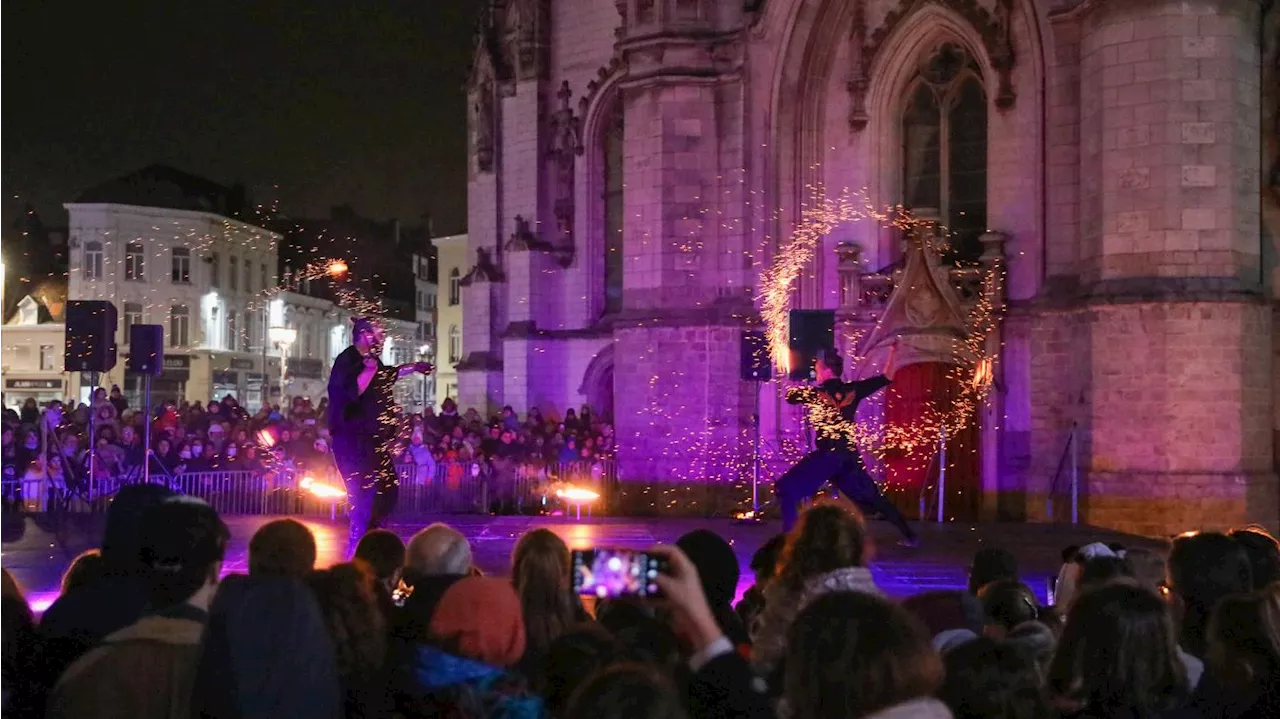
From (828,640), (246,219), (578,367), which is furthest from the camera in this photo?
(246,219)

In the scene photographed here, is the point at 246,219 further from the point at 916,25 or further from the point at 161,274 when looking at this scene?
the point at 916,25

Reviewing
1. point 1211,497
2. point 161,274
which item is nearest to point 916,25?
point 1211,497

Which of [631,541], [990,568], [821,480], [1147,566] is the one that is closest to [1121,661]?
[1147,566]

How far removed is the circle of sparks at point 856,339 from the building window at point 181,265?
4480 cm

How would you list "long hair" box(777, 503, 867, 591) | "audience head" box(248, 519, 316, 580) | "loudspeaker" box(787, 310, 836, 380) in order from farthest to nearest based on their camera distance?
"loudspeaker" box(787, 310, 836, 380), "long hair" box(777, 503, 867, 591), "audience head" box(248, 519, 316, 580)

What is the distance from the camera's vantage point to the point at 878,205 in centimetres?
2280

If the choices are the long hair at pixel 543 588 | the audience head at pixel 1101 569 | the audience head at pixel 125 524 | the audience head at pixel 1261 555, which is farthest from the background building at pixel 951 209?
the audience head at pixel 125 524

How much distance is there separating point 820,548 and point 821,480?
8.32 metres

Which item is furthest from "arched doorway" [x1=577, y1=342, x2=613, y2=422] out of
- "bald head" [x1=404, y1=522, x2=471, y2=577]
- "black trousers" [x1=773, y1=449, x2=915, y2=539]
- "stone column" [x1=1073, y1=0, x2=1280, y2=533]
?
"bald head" [x1=404, y1=522, x2=471, y2=577]

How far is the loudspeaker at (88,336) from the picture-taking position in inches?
685

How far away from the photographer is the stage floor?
13.4 metres

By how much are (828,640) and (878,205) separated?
20.0 meters

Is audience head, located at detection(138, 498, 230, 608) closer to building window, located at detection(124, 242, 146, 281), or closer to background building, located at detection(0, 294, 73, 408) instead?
building window, located at detection(124, 242, 146, 281)

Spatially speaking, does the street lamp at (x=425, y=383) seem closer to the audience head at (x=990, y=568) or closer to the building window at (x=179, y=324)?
the building window at (x=179, y=324)
